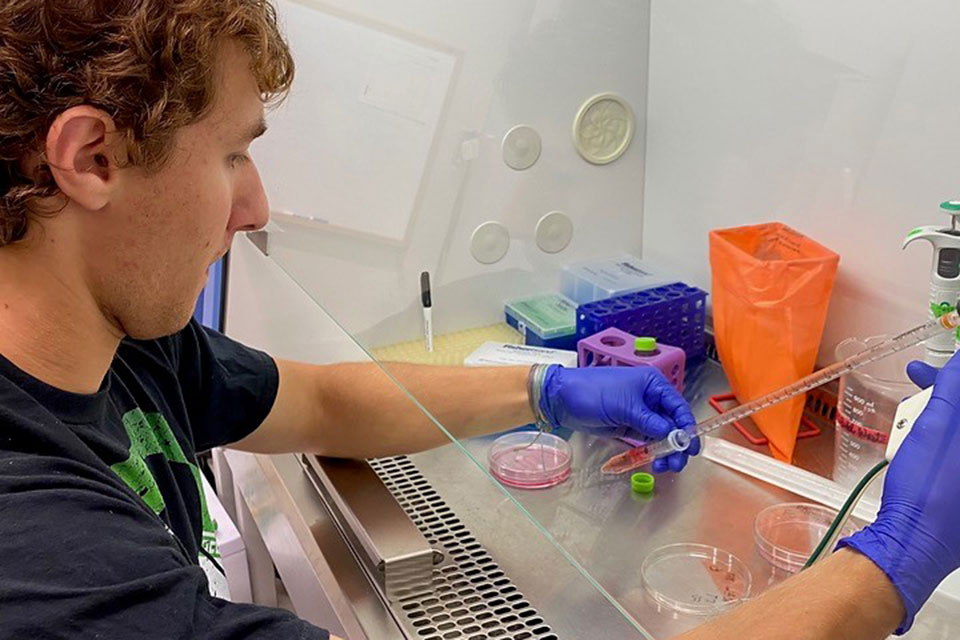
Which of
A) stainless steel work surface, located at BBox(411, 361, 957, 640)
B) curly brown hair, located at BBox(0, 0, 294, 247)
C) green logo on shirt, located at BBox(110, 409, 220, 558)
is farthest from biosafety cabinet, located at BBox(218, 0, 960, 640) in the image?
curly brown hair, located at BBox(0, 0, 294, 247)

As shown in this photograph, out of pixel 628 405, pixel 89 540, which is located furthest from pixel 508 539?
pixel 89 540

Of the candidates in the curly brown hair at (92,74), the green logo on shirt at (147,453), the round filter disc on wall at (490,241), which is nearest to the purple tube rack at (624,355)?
the round filter disc on wall at (490,241)

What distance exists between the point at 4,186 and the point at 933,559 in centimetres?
91

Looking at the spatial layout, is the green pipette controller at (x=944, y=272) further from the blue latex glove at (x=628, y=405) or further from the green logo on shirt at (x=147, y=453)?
the green logo on shirt at (x=147, y=453)

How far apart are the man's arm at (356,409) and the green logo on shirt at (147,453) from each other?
17 centimetres

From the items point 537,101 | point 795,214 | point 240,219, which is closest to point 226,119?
point 240,219

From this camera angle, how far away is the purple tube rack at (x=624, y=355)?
127 centimetres

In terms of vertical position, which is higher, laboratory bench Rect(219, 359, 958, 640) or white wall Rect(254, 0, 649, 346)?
white wall Rect(254, 0, 649, 346)

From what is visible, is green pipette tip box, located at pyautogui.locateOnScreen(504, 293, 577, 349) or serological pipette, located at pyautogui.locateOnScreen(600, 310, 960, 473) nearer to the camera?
serological pipette, located at pyautogui.locateOnScreen(600, 310, 960, 473)

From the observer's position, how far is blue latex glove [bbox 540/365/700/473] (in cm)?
117

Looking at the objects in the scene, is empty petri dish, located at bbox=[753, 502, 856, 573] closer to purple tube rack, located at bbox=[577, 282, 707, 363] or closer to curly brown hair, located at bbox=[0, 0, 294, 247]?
purple tube rack, located at bbox=[577, 282, 707, 363]

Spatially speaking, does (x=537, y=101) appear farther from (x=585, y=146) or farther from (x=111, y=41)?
(x=111, y=41)

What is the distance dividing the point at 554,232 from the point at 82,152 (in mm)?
893

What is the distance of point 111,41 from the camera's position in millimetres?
831
